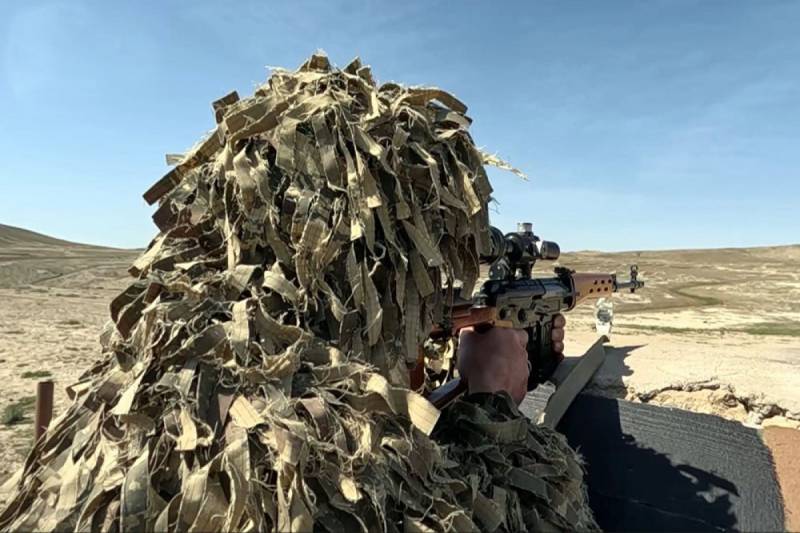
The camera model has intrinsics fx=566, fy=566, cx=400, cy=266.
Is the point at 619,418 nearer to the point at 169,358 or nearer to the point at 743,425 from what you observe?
the point at 743,425

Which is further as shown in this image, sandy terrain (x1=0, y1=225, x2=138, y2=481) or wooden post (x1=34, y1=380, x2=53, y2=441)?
sandy terrain (x1=0, y1=225, x2=138, y2=481)

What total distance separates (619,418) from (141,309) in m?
2.97

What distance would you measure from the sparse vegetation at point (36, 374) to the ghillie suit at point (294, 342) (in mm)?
6967

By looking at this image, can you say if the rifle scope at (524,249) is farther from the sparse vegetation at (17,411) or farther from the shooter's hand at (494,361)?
the sparse vegetation at (17,411)

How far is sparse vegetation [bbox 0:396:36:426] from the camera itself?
5.70 metres

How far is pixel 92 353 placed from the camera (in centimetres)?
935

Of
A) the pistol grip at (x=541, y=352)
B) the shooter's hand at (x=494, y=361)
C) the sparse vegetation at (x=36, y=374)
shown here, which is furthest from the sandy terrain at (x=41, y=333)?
the pistol grip at (x=541, y=352)

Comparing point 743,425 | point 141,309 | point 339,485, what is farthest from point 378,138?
point 743,425

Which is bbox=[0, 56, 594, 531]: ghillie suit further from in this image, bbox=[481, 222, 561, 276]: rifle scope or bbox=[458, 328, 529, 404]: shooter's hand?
bbox=[481, 222, 561, 276]: rifle scope

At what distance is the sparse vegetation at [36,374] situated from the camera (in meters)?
7.59

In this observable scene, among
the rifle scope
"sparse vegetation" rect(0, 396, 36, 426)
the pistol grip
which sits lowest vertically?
"sparse vegetation" rect(0, 396, 36, 426)

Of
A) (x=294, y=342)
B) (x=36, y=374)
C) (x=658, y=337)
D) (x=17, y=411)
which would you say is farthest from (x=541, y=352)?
(x=36, y=374)

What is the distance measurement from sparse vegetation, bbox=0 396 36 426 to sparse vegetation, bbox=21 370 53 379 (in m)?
1.06

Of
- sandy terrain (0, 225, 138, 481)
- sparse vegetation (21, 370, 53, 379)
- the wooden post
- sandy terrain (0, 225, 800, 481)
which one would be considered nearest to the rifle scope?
sandy terrain (0, 225, 800, 481)
